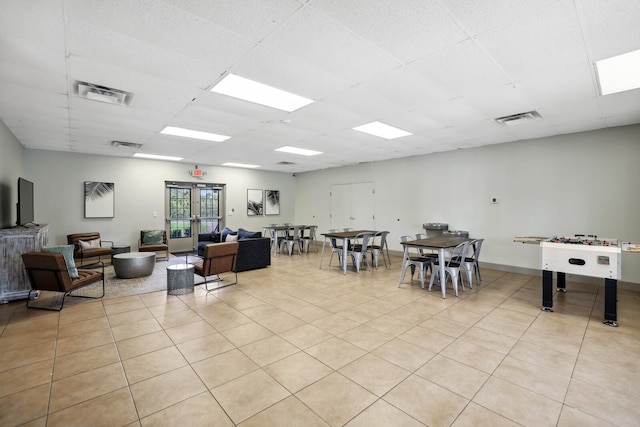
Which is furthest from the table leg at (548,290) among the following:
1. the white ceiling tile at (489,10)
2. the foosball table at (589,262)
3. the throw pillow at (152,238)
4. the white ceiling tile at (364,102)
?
the throw pillow at (152,238)

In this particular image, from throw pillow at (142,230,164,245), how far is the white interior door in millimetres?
5387

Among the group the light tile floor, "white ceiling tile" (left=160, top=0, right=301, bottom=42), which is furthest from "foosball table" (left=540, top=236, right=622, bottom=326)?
"white ceiling tile" (left=160, top=0, right=301, bottom=42)

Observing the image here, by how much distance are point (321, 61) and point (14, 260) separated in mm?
5109

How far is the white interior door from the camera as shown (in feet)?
29.6

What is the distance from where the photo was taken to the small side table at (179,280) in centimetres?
467

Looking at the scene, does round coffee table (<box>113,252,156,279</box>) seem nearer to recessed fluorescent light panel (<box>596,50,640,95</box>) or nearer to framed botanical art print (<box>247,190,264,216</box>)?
framed botanical art print (<box>247,190,264,216</box>)

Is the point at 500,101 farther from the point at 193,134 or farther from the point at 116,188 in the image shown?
the point at 116,188

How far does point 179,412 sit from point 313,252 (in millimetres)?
7086

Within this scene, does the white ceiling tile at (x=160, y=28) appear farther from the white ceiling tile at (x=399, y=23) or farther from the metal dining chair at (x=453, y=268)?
the metal dining chair at (x=453, y=268)

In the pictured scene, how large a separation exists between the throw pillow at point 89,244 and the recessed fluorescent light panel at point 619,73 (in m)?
9.17

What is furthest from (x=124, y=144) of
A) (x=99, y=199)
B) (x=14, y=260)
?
(x=14, y=260)

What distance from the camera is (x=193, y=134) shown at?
219 inches

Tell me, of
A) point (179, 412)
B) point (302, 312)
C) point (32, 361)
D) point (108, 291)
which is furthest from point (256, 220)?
point (179, 412)

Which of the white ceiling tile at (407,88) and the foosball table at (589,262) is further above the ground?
the white ceiling tile at (407,88)
